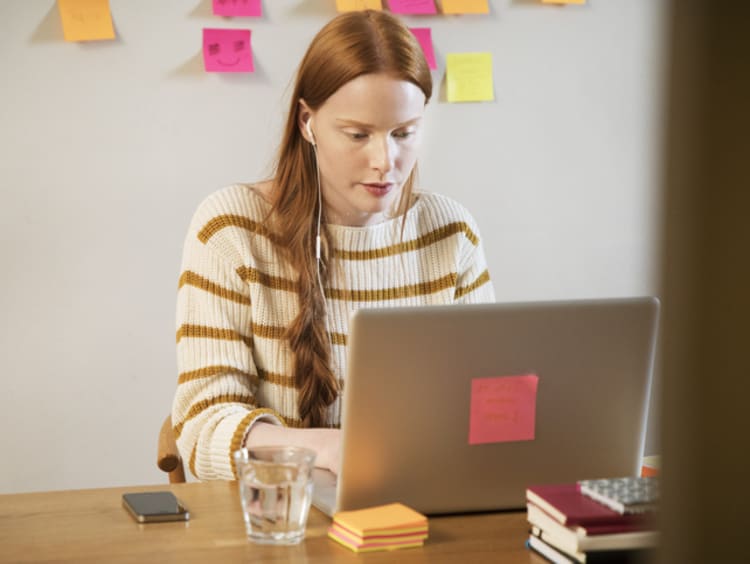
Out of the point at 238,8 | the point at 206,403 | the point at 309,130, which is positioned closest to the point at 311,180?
the point at 309,130

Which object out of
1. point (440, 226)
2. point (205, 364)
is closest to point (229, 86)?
point (440, 226)

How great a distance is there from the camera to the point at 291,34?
2.29 m

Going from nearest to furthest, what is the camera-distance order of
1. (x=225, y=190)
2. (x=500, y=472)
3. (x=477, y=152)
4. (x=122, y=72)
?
(x=500, y=472)
(x=225, y=190)
(x=122, y=72)
(x=477, y=152)

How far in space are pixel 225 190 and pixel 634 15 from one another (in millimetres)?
1468

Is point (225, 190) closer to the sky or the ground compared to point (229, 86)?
closer to the ground

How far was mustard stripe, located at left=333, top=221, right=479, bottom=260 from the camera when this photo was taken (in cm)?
162

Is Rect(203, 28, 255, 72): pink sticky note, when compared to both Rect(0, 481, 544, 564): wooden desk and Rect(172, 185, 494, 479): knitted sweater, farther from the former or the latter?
Rect(0, 481, 544, 564): wooden desk

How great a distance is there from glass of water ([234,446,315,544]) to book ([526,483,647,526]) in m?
0.21

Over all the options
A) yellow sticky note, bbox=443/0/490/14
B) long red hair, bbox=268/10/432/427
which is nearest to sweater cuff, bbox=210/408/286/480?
long red hair, bbox=268/10/432/427

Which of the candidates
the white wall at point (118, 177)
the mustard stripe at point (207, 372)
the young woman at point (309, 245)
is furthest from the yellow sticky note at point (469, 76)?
the mustard stripe at point (207, 372)

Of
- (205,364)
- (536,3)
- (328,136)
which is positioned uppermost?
(536,3)

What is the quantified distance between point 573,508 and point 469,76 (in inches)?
66.8

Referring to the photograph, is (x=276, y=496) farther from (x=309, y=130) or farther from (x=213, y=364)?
(x=309, y=130)

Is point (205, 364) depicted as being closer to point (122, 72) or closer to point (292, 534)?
point (292, 534)
